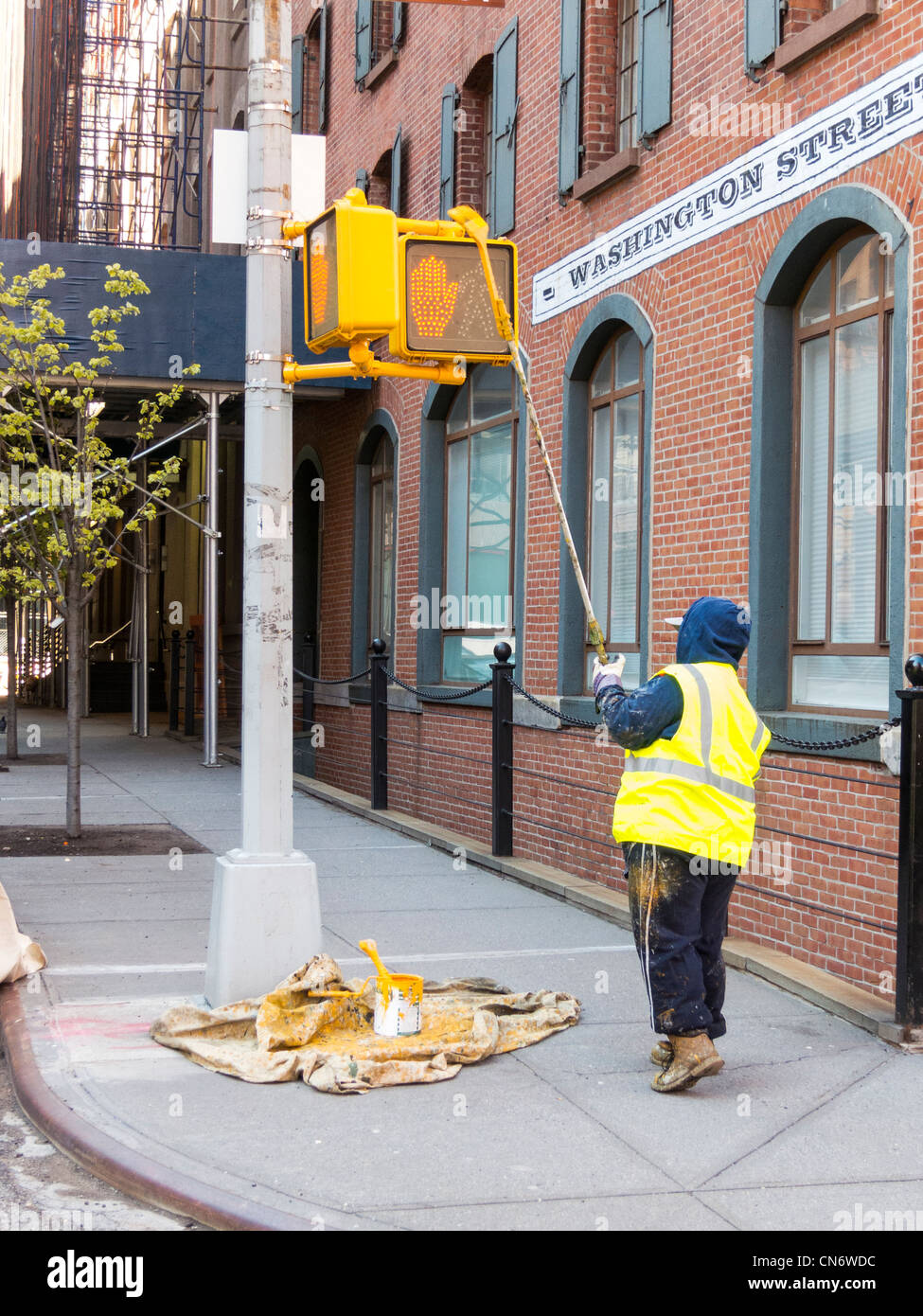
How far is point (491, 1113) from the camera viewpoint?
5441 millimetres

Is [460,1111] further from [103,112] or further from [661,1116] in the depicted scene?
[103,112]

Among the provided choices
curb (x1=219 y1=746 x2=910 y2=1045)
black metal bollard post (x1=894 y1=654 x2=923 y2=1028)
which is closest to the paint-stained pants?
black metal bollard post (x1=894 y1=654 x2=923 y2=1028)

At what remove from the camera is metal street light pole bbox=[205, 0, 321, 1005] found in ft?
21.8

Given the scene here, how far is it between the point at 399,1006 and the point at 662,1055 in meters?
1.07

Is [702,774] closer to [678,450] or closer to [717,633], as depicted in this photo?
[717,633]

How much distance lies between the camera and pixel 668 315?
31.5 feet

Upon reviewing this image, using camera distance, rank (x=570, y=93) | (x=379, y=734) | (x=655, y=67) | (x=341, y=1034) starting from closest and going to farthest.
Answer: (x=341, y=1034) < (x=655, y=67) < (x=570, y=93) < (x=379, y=734)

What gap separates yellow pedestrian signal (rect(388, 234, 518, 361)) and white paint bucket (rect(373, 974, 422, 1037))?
2.51m

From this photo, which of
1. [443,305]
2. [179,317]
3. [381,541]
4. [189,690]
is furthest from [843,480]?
[189,690]

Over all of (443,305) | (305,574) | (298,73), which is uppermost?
(298,73)

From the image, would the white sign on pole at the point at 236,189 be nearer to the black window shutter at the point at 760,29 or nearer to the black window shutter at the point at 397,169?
the black window shutter at the point at 760,29

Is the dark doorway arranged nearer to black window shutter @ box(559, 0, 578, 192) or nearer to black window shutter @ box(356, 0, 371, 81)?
black window shutter @ box(356, 0, 371, 81)

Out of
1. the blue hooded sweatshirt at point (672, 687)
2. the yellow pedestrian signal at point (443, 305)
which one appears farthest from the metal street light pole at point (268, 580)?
the blue hooded sweatshirt at point (672, 687)
